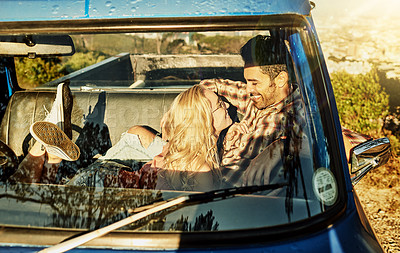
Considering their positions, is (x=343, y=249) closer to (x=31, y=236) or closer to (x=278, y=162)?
(x=278, y=162)

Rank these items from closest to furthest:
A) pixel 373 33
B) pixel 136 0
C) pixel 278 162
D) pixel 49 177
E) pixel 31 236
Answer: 1. pixel 31 236
2. pixel 136 0
3. pixel 278 162
4. pixel 49 177
5. pixel 373 33

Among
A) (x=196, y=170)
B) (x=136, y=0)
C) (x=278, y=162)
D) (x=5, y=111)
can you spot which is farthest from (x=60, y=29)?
(x=5, y=111)

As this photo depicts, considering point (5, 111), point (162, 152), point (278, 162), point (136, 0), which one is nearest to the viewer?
point (136, 0)

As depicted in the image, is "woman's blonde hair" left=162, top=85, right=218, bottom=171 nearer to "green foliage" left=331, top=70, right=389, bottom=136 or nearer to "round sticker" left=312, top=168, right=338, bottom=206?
"round sticker" left=312, top=168, right=338, bottom=206

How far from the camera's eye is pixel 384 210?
3.88m

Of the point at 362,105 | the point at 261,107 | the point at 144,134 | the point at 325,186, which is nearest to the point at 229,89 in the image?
the point at 261,107

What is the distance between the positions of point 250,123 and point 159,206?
955mm

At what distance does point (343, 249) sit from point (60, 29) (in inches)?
49.2

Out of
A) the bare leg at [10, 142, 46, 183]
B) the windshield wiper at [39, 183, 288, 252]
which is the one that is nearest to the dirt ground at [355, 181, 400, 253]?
the windshield wiper at [39, 183, 288, 252]

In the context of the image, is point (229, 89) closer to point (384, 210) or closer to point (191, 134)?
point (191, 134)

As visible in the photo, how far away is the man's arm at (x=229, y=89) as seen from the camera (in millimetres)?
2248

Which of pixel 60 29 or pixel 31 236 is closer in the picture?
pixel 31 236

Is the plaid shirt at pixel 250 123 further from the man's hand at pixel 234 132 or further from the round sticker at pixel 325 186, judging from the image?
the round sticker at pixel 325 186

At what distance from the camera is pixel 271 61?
6.03 ft
